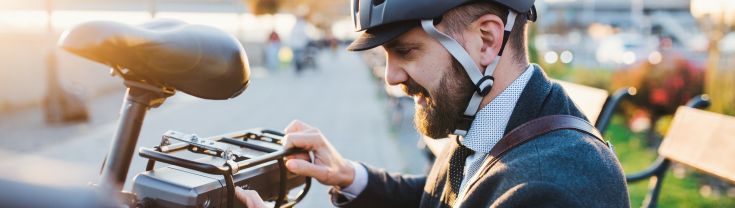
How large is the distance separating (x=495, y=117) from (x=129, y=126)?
1.00m

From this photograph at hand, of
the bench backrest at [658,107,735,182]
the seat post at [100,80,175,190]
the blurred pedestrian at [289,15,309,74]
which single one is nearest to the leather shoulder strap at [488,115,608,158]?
the seat post at [100,80,175,190]

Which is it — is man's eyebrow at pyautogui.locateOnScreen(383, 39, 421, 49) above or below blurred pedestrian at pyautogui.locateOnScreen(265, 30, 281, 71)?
above

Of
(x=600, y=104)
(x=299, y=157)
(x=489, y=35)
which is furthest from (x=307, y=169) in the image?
(x=600, y=104)

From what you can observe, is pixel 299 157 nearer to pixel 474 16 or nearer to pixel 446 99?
pixel 446 99

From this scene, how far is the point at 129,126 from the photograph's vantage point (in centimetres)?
181

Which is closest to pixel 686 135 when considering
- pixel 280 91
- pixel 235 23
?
pixel 280 91

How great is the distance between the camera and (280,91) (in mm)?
17109

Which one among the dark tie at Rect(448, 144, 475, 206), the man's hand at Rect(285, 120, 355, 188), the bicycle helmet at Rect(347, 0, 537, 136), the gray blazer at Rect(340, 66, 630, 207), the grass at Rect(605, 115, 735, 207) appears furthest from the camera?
the grass at Rect(605, 115, 735, 207)

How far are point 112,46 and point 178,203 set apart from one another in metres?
0.40

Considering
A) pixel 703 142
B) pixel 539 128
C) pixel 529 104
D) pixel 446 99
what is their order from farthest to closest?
pixel 703 142 → pixel 446 99 → pixel 529 104 → pixel 539 128

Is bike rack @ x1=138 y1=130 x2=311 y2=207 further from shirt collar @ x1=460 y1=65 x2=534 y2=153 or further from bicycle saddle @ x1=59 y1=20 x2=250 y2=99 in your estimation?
shirt collar @ x1=460 y1=65 x2=534 y2=153

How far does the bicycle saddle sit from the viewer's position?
1565 mm

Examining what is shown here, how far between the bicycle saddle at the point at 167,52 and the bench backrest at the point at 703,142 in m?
2.18

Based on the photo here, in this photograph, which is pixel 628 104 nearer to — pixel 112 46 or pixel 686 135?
pixel 686 135
